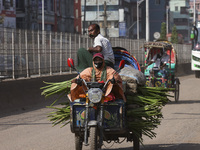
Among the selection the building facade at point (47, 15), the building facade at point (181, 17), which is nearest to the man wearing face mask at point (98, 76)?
the building facade at point (47, 15)

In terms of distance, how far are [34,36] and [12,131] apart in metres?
7.53

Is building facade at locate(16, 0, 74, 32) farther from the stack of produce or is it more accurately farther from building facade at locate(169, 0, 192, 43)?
building facade at locate(169, 0, 192, 43)

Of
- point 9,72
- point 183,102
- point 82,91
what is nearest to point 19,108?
point 9,72

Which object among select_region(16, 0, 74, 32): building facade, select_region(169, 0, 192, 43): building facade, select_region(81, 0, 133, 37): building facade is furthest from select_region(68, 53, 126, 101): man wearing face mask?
select_region(169, 0, 192, 43): building facade

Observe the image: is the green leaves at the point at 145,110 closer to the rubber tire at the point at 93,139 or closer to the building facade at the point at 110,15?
the rubber tire at the point at 93,139

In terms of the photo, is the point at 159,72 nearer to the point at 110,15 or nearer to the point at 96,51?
the point at 96,51

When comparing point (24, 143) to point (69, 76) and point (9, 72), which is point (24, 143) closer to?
point (9, 72)

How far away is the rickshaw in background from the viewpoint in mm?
19609

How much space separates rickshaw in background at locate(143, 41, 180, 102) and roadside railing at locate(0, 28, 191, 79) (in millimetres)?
3433

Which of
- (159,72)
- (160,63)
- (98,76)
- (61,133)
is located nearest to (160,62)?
(160,63)

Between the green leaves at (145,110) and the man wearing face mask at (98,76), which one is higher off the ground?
the man wearing face mask at (98,76)

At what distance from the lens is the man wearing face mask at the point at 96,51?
9273 mm

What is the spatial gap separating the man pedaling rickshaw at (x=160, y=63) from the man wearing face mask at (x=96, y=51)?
1038cm

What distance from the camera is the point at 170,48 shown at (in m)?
20.7
